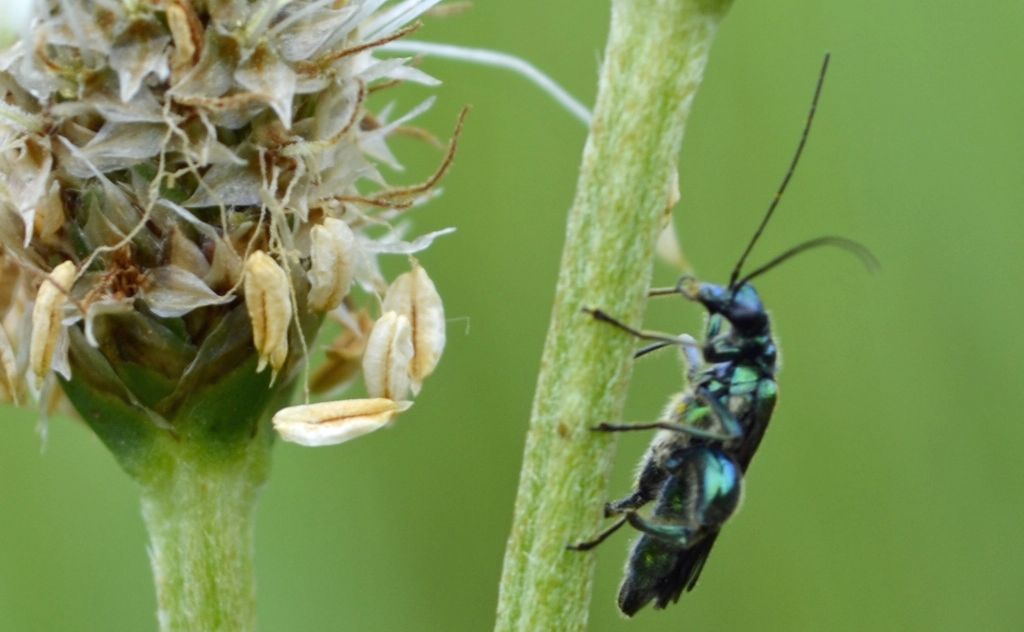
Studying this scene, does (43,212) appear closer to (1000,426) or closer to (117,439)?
(117,439)

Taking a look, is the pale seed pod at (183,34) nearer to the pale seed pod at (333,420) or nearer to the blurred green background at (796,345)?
the pale seed pod at (333,420)

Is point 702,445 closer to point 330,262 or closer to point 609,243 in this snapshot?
point 330,262

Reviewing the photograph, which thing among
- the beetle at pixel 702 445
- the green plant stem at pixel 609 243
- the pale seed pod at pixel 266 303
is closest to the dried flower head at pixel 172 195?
the pale seed pod at pixel 266 303

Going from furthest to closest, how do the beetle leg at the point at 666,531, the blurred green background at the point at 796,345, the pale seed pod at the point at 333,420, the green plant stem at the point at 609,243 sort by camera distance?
the blurred green background at the point at 796,345 < the beetle leg at the point at 666,531 < the pale seed pod at the point at 333,420 < the green plant stem at the point at 609,243

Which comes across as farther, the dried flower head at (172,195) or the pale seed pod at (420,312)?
the pale seed pod at (420,312)

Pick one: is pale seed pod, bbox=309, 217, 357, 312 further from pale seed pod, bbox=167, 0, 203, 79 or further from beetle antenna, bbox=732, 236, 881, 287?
beetle antenna, bbox=732, 236, 881, 287

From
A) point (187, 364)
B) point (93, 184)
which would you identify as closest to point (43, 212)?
point (93, 184)

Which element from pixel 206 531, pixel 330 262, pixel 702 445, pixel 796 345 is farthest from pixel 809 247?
pixel 796 345
